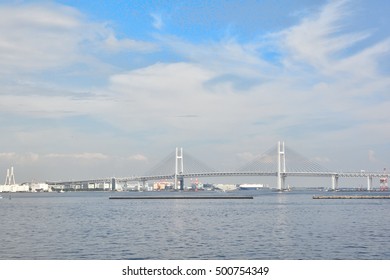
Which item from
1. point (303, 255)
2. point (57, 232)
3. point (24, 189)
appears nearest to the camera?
point (303, 255)

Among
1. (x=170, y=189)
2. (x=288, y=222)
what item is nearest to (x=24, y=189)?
(x=170, y=189)

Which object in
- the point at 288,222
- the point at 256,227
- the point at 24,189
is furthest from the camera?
the point at 24,189

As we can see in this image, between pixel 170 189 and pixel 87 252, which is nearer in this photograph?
pixel 87 252

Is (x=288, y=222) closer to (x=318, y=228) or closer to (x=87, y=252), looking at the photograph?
(x=318, y=228)
